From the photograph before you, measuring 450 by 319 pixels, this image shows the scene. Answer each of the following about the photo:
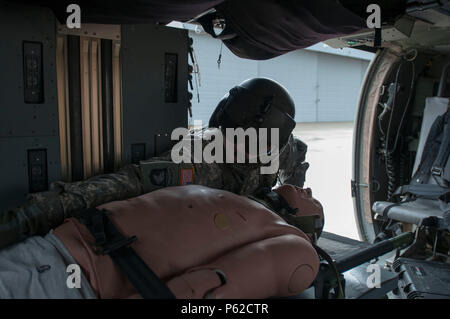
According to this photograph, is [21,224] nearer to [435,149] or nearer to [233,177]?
[233,177]

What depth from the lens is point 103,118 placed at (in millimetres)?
1926

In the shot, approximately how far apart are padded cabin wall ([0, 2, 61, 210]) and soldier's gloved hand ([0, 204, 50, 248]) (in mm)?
243

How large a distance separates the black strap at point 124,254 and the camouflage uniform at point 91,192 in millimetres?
136

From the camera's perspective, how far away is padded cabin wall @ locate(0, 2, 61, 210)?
1527 millimetres

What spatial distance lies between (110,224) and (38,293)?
26 centimetres

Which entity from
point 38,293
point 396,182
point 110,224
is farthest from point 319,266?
point 396,182

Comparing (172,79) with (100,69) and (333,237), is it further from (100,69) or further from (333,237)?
(333,237)

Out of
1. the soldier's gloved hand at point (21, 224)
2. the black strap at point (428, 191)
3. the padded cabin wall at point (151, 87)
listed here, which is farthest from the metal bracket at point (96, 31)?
the black strap at point (428, 191)

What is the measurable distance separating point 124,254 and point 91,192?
687mm

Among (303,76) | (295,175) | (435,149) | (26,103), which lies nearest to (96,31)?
(26,103)

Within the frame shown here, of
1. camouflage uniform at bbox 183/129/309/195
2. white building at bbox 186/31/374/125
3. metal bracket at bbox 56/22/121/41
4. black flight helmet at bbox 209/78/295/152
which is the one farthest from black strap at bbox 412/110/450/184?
white building at bbox 186/31/374/125

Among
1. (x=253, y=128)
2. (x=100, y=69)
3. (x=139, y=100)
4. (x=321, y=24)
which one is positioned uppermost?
(x=321, y=24)
